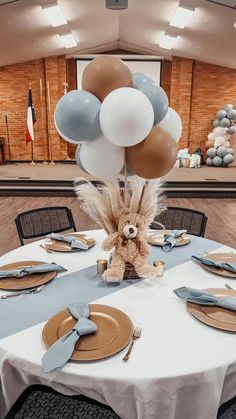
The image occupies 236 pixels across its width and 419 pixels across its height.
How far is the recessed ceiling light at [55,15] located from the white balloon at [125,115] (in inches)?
222

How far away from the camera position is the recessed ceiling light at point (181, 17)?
18.8 ft

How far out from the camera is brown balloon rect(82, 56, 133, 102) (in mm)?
1173

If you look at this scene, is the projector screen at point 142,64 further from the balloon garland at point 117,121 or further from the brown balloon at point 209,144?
the balloon garland at point 117,121

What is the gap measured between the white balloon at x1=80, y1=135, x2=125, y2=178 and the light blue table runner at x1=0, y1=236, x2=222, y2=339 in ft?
1.43

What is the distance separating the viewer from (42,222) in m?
2.14

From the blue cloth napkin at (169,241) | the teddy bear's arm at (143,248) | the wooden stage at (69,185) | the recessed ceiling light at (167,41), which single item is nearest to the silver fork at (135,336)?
the teddy bear's arm at (143,248)

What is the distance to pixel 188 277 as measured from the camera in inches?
53.3

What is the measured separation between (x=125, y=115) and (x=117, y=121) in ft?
0.11

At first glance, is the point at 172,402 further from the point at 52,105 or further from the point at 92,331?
the point at 52,105

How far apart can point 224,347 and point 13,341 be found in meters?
0.60

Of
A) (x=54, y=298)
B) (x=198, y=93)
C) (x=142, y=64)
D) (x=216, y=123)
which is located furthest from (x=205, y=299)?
(x=142, y=64)

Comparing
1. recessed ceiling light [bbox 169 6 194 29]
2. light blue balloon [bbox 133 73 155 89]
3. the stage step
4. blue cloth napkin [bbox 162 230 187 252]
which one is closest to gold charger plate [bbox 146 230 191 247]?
blue cloth napkin [bbox 162 230 187 252]

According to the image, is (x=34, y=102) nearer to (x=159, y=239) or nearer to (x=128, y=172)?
(x=159, y=239)

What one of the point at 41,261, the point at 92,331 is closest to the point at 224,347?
the point at 92,331
